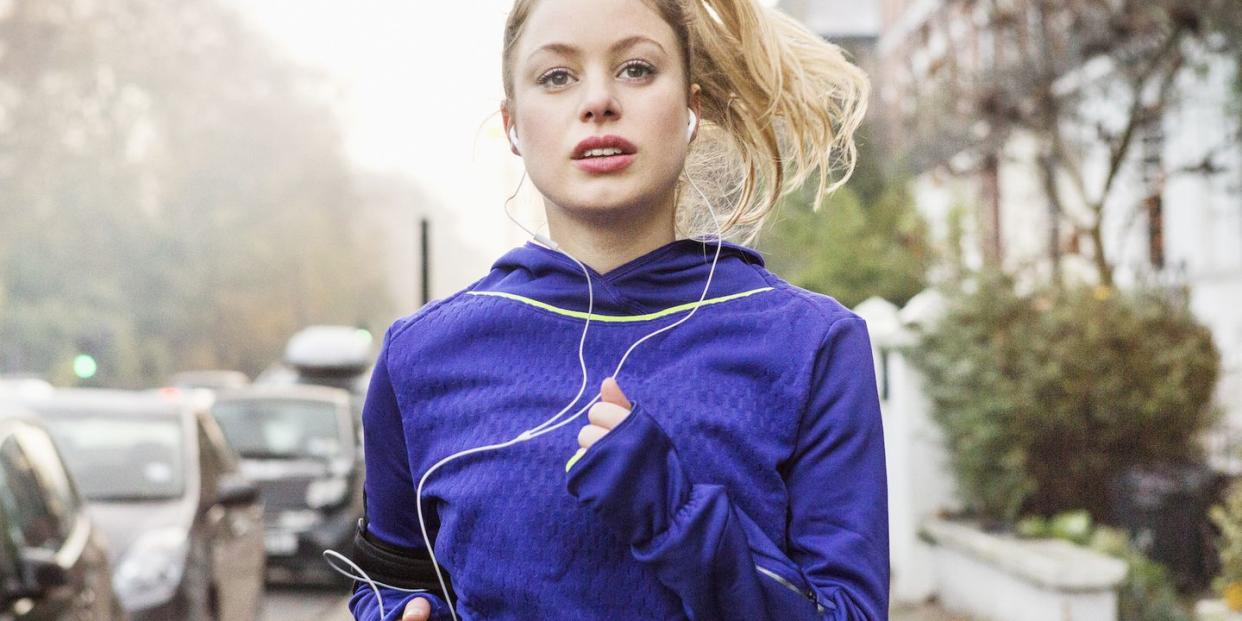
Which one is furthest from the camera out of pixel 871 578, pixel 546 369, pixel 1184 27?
pixel 1184 27

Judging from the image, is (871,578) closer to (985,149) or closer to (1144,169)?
(985,149)

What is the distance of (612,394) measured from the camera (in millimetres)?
1926

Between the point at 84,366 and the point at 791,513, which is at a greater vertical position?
the point at 791,513

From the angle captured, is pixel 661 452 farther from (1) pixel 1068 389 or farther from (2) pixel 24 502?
(1) pixel 1068 389

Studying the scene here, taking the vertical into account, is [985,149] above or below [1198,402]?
above

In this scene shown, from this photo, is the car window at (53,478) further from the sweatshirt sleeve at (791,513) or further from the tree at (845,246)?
the tree at (845,246)

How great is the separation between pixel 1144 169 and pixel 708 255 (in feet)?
54.4

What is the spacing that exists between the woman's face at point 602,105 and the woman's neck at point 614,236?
0.03m

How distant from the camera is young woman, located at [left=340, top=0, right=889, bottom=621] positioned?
1928 millimetres

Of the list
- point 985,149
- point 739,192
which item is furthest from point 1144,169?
point 739,192

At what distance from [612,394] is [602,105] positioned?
0.40 metres

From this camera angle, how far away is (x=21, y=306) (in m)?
47.2

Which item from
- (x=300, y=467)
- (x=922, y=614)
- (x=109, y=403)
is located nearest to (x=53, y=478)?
(x=109, y=403)

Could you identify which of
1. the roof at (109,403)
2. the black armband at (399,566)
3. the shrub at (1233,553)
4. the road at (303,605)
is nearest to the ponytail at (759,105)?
the black armband at (399,566)
